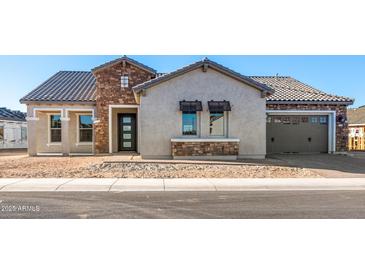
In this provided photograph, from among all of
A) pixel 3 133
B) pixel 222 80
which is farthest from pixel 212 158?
pixel 3 133

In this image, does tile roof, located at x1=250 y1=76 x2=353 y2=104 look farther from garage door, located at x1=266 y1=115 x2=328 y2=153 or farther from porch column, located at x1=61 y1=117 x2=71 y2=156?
porch column, located at x1=61 y1=117 x2=71 y2=156

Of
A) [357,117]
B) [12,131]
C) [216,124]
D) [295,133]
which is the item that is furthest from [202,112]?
[357,117]

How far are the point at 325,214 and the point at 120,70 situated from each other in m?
14.0

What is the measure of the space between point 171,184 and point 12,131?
954 inches

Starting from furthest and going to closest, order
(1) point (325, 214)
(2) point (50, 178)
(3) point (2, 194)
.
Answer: (2) point (50, 178) → (3) point (2, 194) → (1) point (325, 214)

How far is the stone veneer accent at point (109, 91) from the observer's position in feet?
53.7

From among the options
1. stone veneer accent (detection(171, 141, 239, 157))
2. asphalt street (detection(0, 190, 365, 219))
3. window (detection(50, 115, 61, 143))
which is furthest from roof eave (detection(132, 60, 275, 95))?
window (detection(50, 115, 61, 143))

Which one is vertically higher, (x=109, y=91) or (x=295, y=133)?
(x=109, y=91)

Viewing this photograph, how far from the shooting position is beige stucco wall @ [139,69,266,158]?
1370 centimetres

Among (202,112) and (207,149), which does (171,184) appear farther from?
(202,112)

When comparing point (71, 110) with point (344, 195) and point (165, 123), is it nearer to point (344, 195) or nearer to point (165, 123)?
point (165, 123)

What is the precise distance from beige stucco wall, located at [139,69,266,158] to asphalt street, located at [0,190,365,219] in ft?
20.1

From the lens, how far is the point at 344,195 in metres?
7.63

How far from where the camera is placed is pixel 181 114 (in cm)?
1380
